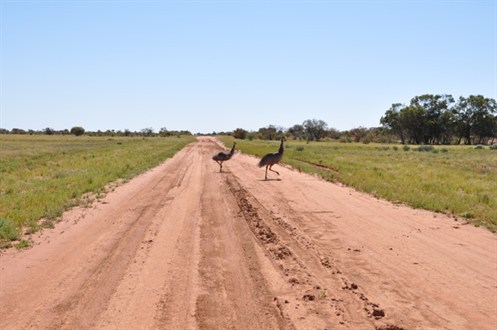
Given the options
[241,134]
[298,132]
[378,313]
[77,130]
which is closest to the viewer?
[378,313]

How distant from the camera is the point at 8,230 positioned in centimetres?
1012

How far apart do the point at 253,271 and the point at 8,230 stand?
248 inches

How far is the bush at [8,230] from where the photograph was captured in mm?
9781

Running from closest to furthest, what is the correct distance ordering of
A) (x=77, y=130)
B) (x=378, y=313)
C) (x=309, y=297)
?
(x=378, y=313) → (x=309, y=297) → (x=77, y=130)

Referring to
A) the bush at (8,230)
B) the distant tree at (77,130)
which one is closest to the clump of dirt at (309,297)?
the bush at (8,230)

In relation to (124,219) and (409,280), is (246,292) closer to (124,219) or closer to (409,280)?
(409,280)

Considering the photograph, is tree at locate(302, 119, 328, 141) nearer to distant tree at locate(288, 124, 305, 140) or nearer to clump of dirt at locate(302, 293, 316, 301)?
distant tree at locate(288, 124, 305, 140)

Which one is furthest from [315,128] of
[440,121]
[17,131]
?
[17,131]

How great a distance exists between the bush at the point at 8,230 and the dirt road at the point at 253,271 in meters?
0.54

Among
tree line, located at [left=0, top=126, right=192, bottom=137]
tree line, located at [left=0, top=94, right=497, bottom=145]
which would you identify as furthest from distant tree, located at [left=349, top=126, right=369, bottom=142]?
tree line, located at [left=0, top=126, right=192, bottom=137]

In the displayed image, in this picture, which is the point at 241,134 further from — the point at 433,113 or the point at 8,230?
the point at 8,230

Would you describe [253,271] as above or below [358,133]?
below

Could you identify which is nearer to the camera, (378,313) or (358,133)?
(378,313)

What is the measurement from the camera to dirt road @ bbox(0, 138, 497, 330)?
5.63 m
